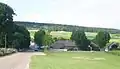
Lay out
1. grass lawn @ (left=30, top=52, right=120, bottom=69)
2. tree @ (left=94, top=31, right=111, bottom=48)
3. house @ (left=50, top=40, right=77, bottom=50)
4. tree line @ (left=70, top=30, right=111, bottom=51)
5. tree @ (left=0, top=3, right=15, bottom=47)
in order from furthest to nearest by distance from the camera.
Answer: tree @ (left=94, top=31, right=111, bottom=48) → house @ (left=50, top=40, right=77, bottom=50) → tree line @ (left=70, top=30, right=111, bottom=51) → tree @ (left=0, top=3, right=15, bottom=47) → grass lawn @ (left=30, top=52, right=120, bottom=69)

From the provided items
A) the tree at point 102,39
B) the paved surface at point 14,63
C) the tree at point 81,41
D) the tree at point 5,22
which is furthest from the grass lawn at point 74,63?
the tree at point 102,39

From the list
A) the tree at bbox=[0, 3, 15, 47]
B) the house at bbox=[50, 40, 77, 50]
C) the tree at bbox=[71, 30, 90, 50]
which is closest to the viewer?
the tree at bbox=[0, 3, 15, 47]

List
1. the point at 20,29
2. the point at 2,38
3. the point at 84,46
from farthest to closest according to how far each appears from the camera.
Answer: the point at 84,46, the point at 20,29, the point at 2,38

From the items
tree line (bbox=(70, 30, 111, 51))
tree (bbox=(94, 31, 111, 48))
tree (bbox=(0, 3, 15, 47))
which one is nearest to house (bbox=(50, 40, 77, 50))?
tree line (bbox=(70, 30, 111, 51))

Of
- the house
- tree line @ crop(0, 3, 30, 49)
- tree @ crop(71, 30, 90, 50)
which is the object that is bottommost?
the house

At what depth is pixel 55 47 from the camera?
19550cm

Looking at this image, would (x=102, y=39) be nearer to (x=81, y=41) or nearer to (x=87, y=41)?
(x=81, y=41)

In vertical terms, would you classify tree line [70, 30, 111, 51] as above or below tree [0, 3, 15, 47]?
below

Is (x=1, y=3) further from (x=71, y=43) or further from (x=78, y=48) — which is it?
(x=71, y=43)

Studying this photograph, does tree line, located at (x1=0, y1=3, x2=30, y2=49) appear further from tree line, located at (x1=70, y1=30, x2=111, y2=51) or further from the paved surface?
the paved surface

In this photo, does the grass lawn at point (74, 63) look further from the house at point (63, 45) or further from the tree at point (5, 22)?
the house at point (63, 45)

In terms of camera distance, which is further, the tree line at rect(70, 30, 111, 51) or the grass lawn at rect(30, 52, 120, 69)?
the tree line at rect(70, 30, 111, 51)

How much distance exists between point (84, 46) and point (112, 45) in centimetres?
1361

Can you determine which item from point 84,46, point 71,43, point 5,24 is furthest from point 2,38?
point 71,43
